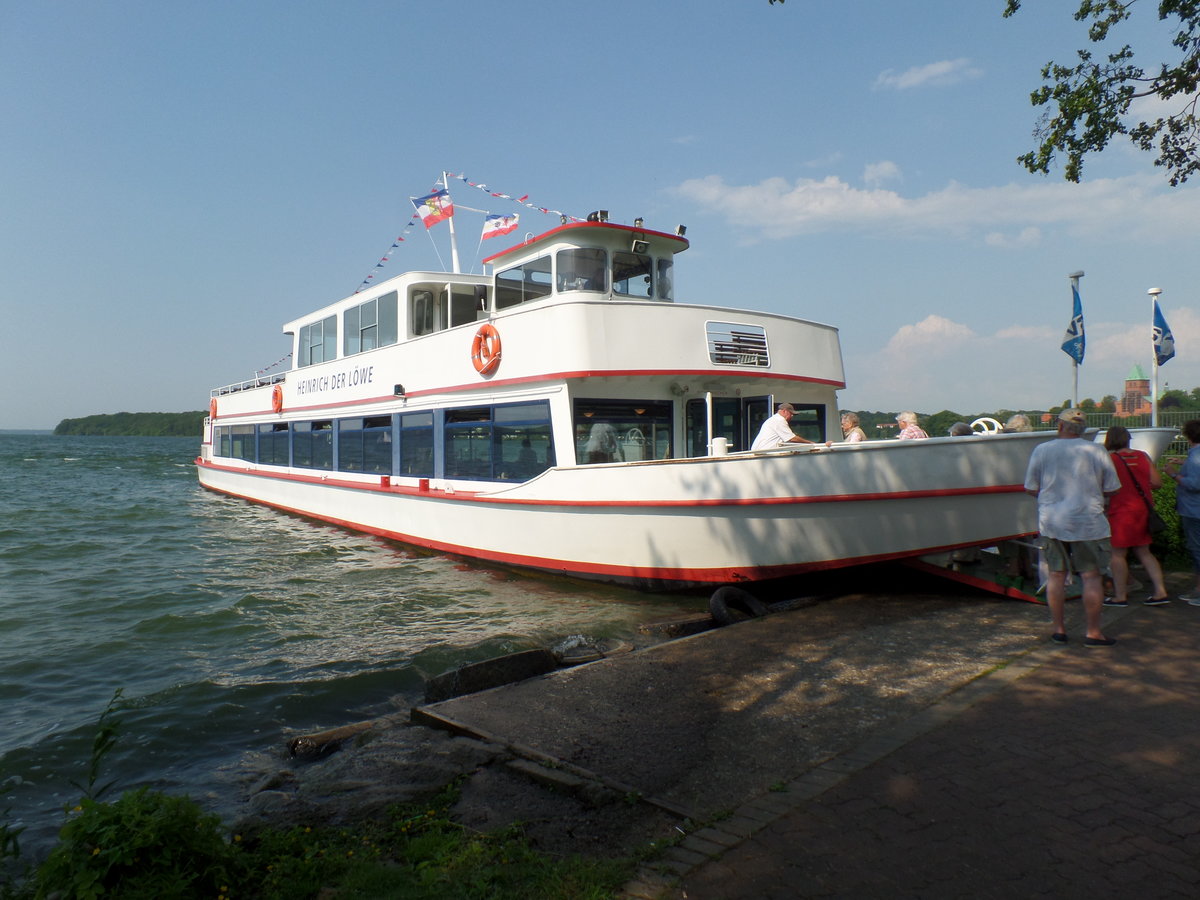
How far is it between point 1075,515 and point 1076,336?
742 centimetres

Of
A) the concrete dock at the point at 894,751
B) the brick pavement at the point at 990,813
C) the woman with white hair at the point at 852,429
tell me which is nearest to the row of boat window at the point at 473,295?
the woman with white hair at the point at 852,429

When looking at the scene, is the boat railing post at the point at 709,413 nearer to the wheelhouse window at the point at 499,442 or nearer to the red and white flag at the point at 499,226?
the wheelhouse window at the point at 499,442

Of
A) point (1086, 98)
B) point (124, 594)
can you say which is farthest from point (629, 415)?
point (124, 594)

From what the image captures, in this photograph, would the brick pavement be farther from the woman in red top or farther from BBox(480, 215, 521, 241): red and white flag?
BBox(480, 215, 521, 241): red and white flag

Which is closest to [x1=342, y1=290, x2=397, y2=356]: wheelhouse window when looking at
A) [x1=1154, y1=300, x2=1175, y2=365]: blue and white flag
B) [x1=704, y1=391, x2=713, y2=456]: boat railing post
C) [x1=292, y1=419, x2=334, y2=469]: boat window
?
[x1=292, y1=419, x2=334, y2=469]: boat window

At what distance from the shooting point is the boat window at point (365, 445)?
46.5 ft

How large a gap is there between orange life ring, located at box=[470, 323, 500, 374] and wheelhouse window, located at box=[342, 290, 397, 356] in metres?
3.18

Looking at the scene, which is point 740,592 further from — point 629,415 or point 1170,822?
point 1170,822

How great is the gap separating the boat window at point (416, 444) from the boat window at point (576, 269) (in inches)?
137

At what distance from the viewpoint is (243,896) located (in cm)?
303

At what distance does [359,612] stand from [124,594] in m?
3.96

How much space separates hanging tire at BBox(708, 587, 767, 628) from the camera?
25.7ft

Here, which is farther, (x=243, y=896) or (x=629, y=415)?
(x=629, y=415)

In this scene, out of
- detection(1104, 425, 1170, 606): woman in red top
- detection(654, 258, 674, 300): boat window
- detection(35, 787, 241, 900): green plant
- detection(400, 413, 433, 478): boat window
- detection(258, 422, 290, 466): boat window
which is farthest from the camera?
detection(258, 422, 290, 466): boat window
